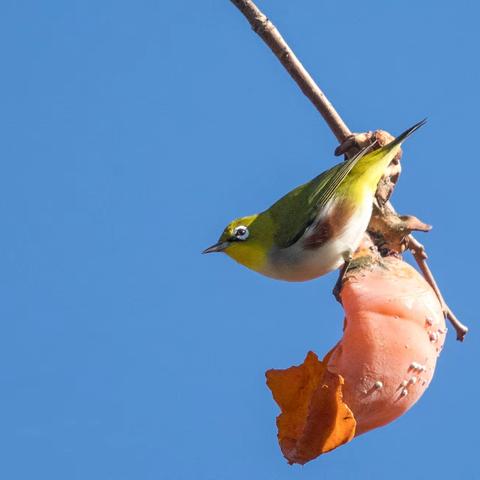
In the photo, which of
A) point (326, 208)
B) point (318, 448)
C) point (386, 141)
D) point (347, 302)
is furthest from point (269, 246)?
point (318, 448)

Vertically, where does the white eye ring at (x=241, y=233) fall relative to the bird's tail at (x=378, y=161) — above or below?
above

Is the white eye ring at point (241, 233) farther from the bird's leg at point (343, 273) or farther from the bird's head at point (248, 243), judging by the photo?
the bird's leg at point (343, 273)

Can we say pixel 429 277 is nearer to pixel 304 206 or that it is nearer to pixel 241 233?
pixel 304 206

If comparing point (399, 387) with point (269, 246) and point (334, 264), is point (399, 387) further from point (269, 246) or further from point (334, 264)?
point (269, 246)

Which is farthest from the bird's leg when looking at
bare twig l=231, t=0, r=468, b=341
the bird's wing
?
the bird's wing

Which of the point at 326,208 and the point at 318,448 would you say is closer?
the point at 318,448

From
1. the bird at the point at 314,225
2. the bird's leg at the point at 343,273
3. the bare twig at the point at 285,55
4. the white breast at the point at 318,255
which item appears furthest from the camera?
the bird at the point at 314,225

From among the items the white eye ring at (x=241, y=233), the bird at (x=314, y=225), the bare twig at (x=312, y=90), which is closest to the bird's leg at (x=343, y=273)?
the bird at (x=314, y=225)

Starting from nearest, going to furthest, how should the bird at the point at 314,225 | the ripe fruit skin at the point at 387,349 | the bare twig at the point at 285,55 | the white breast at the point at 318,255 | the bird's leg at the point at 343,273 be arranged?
the ripe fruit skin at the point at 387,349, the bare twig at the point at 285,55, the bird's leg at the point at 343,273, the white breast at the point at 318,255, the bird at the point at 314,225
